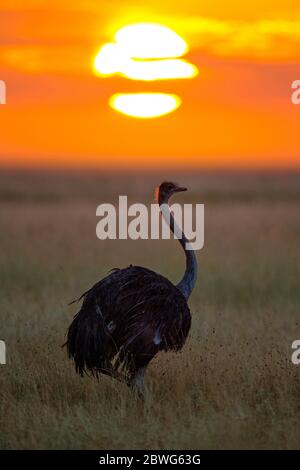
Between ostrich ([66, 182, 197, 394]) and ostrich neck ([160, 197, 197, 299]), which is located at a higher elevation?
ostrich neck ([160, 197, 197, 299])

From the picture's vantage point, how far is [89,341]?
8.01 m

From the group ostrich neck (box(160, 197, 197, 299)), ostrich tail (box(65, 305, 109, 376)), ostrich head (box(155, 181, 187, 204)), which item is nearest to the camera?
ostrich tail (box(65, 305, 109, 376))

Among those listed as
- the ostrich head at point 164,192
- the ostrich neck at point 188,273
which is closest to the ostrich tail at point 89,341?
the ostrich neck at point 188,273

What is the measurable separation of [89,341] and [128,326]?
1.12ft

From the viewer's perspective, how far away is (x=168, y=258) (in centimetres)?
2005

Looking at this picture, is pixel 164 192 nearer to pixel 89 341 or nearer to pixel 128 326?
pixel 128 326

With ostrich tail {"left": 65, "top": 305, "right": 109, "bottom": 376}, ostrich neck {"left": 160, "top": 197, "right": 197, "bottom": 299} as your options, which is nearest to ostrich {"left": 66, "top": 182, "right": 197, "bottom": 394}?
ostrich tail {"left": 65, "top": 305, "right": 109, "bottom": 376}

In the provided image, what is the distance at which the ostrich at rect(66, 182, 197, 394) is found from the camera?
26.3ft

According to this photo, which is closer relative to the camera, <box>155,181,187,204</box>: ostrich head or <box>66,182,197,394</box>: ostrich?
<box>66,182,197,394</box>: ostrich

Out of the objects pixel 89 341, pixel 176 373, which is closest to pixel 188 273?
pixel 176 373

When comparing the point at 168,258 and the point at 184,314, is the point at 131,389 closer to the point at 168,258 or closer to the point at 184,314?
the point at 184,314

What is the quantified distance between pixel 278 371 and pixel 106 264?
10754 millimetres

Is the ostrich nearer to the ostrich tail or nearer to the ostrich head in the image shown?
the ostrich tail
